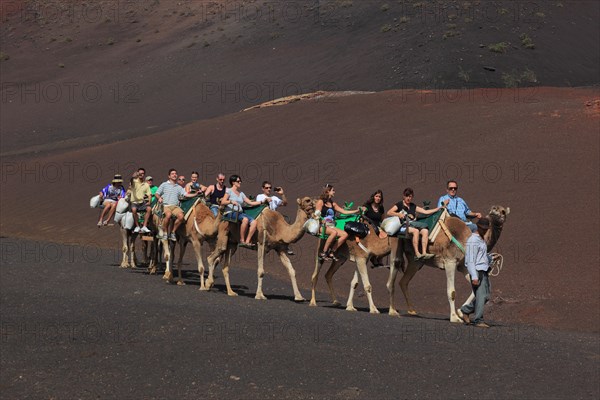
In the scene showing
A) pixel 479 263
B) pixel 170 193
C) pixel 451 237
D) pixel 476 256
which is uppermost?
pixel 170 193

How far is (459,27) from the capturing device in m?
65.8

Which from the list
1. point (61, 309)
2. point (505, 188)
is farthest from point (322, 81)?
Answer: point (61, 309)

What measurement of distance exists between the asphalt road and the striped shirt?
293 cm

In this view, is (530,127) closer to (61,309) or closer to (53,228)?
(53,228)

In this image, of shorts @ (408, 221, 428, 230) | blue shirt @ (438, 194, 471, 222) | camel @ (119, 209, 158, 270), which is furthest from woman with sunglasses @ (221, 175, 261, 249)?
camel @ (119, 209, 158, 270)

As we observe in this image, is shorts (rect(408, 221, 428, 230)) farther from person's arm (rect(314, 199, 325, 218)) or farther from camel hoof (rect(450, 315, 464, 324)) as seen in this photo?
person's arm (rect(314, 199, 325, 218))

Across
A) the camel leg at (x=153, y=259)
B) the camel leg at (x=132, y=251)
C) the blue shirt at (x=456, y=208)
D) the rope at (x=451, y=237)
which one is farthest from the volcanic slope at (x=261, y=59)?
the rope at (x=451, y=237)

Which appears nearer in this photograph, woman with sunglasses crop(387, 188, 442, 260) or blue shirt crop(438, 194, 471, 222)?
woman with sunglasses crop(387, 188, 442, 260)

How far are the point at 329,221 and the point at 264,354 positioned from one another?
438 cm

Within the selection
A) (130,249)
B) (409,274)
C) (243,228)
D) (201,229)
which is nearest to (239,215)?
(243,228)

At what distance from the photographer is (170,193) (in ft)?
81.1

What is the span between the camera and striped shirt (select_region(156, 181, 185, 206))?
24656 mm

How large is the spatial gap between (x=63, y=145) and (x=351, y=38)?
20.3 meters

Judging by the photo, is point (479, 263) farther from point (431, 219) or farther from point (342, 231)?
point (342, 231)
